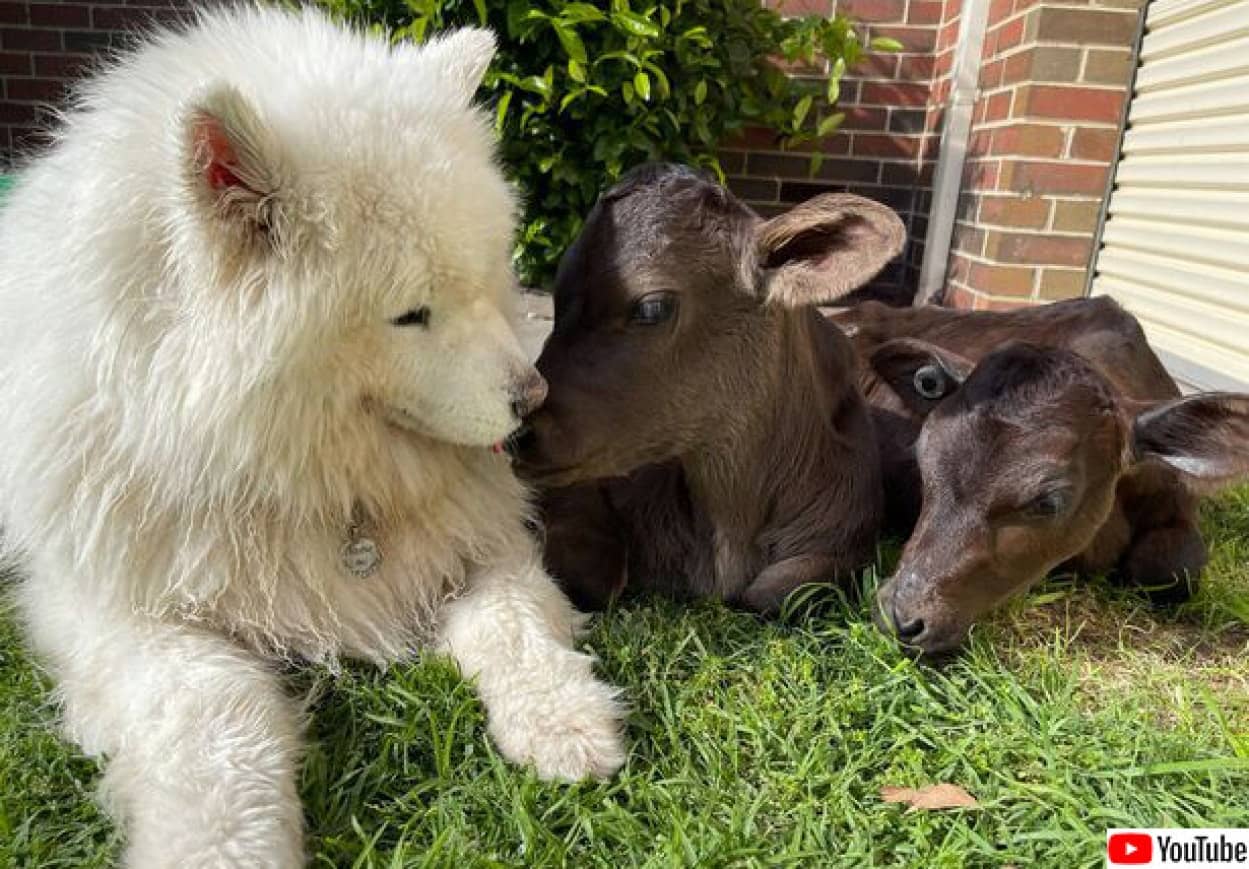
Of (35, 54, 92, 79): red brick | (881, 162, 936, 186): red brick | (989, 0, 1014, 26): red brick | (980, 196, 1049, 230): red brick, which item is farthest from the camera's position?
(35, 54, 92, 79): red brick

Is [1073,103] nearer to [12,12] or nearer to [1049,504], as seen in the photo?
[1049,504]

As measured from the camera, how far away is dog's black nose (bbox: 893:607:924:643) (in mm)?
1953

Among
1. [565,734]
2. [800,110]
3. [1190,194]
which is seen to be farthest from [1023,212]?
[565,734]

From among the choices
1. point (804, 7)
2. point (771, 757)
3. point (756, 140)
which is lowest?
point (771, 757)

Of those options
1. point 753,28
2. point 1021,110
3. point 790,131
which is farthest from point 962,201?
point 753,28

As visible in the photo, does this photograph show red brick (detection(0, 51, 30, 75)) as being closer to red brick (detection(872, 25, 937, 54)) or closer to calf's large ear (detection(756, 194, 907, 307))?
red brick (detection(872, 25, 937, 54))

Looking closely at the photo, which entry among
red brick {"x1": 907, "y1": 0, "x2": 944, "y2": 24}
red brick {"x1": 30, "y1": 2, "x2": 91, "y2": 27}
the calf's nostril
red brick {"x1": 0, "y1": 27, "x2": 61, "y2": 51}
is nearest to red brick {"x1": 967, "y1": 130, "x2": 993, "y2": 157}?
red brick {"x1": 907, "y1": 0, "x2": 944, "y2": 24}

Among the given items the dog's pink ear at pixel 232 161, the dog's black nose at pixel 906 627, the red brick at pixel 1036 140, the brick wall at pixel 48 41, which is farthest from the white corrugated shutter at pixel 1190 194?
the brick wall at pixel 48 41

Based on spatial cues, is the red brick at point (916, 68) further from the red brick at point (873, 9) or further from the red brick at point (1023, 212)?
the red brick at point (1023, 212)

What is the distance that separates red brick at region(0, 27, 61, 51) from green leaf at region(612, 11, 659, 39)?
445 centimetres

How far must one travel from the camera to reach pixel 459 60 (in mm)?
1988

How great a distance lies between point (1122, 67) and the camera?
400 cm

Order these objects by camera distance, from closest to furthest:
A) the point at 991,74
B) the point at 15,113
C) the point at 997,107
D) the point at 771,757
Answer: the point at 771,757 → the point at 997,107 → the point at 991,74 → the point at 15,113

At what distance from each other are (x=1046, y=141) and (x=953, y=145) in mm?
795
